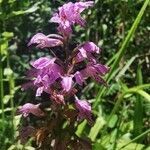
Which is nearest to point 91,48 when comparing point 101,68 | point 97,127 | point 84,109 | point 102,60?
point 101,68

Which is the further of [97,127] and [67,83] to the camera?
[97,127]

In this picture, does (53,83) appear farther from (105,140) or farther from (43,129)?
(105,140)

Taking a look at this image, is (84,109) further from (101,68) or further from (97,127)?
(97,127)

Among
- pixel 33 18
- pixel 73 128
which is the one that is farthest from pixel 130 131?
pixel 73 128

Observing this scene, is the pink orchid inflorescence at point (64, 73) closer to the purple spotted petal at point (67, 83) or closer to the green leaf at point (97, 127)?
the purple spotted petal at point (67, 83)

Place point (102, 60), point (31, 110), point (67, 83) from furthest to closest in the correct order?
point (102, 60), point (31, 110), point (67, 83)

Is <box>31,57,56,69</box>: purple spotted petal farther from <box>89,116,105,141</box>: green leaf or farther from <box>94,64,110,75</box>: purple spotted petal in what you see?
<box>89,116,105,141</box>: green leaf

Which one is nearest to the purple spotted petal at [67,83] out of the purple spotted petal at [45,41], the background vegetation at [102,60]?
the purple spotted petal at [45,41]

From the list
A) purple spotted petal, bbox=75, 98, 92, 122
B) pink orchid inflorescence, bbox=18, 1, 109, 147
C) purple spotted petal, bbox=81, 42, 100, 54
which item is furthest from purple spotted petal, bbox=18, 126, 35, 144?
purple spotted petal, bbox=81, 42, 100, 54
